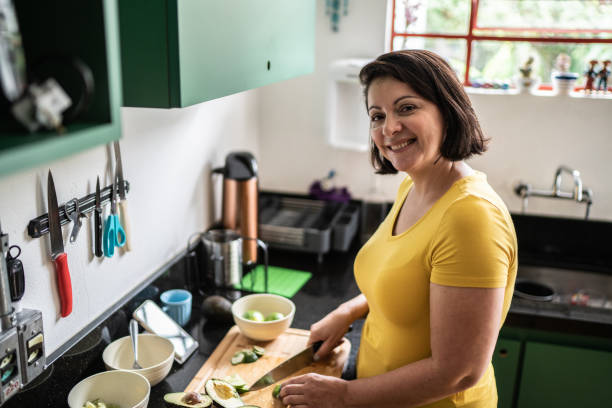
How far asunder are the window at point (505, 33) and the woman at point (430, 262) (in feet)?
4.71

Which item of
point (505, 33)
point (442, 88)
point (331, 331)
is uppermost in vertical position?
point (505, 33)

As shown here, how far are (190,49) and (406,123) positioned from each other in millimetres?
495

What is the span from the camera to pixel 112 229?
168cm

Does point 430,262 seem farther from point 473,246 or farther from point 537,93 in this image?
point 537,93

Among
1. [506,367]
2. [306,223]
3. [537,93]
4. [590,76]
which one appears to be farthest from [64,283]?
[590,76]

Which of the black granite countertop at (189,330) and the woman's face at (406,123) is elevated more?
the woman's face at (406,123)

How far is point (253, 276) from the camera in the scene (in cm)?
237

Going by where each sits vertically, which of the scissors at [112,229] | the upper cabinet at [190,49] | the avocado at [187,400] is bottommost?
the avocado at [187,400]

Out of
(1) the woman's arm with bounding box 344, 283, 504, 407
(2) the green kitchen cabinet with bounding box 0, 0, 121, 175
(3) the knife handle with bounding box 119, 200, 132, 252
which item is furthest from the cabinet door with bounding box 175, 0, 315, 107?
(1) the woman's arm with bounding box 344, 283, 504, 407

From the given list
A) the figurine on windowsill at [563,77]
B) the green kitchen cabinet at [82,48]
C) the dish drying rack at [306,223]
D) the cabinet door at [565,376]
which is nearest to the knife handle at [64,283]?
the green kitchen cabinet at [82,48]

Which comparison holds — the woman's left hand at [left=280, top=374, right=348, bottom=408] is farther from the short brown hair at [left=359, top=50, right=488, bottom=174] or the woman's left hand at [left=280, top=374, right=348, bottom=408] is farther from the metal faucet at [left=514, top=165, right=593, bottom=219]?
the metal faucet at [left=514, top=165, right=593, bottom=219]

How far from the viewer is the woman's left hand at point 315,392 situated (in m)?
1.42

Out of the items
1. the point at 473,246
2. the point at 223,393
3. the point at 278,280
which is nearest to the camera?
the point at 473,246

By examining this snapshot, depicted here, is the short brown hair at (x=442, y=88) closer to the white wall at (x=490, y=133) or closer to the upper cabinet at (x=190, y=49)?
the upper cabinet at (x=190, y=49)
